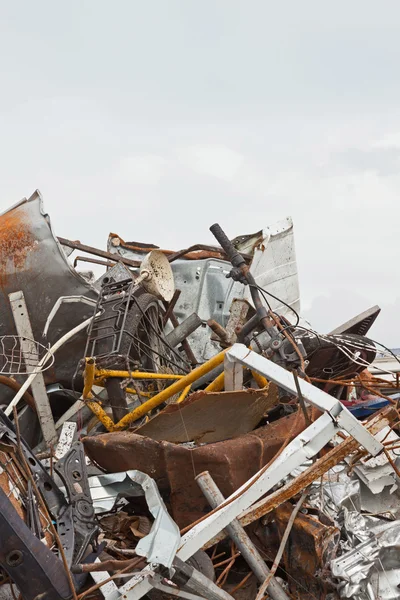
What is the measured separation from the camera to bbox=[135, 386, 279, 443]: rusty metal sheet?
391cm

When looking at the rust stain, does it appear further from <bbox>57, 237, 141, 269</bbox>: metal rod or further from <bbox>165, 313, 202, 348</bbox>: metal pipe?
<bbox>165, 313, 202, 348</bbox>: metal pipe

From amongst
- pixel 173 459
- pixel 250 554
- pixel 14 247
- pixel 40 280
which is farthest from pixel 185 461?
pixel 14 247

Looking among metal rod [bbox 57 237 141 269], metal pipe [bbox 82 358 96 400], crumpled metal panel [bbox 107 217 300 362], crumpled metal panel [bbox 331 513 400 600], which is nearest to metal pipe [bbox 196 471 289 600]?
crumpled metal panel [bbox 331 513 400 600]

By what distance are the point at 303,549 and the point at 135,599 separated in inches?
40.3

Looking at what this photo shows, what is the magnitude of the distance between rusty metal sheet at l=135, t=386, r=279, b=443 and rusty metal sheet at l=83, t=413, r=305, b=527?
0.65ft

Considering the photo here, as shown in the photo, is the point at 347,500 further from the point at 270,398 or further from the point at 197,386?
the point at 197,386

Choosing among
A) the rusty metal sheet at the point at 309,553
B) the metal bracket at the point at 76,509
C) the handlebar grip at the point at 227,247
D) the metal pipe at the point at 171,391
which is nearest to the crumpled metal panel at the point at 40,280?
the handlebar grip at the point at 227,247

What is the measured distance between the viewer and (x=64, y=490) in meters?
3.46

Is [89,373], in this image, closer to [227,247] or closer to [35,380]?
[35,380]

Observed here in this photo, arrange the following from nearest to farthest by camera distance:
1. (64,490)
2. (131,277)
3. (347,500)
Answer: (64,490), (347,500), (131,277)

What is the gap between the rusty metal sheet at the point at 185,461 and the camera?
371 centimetres

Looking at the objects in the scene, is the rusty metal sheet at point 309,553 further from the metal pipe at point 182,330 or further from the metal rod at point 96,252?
the metal rod at point 96,252

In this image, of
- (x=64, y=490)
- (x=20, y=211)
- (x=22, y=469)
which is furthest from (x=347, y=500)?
(x=20, y=211)

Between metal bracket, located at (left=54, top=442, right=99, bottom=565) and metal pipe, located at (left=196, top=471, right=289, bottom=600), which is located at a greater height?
metal bracket, located at (left=54, top=442, right=99, bottom=565)
